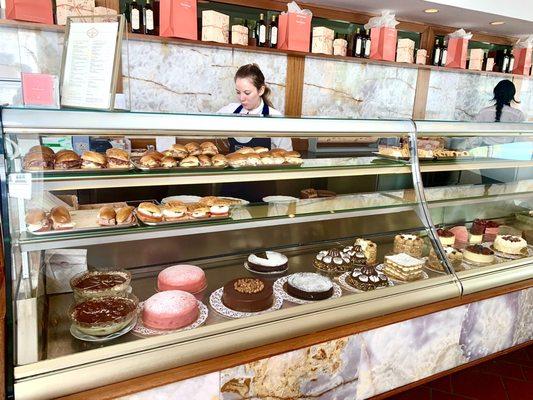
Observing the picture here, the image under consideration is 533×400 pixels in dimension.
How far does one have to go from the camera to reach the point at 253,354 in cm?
160

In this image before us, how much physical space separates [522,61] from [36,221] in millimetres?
7661

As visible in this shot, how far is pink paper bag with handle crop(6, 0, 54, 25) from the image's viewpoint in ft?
11.1

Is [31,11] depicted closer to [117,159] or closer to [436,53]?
[117,159]

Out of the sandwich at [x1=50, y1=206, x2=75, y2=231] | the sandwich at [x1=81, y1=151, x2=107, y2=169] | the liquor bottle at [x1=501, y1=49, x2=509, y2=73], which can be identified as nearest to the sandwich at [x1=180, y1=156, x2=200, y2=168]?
the sandwich at [x1=81, y1=151, x2=107, y2=169]

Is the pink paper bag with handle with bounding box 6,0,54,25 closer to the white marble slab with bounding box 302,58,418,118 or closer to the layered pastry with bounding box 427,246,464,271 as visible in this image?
the white marble slab with bounding box 302,58,418,118

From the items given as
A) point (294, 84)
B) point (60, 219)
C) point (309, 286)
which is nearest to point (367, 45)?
point (294, 84)

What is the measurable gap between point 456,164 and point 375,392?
1578 millimetres

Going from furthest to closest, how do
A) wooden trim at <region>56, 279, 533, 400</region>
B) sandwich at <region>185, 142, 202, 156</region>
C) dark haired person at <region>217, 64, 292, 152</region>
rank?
dark haired person at <region>217, 64, 292, 152</region>
sandwich at <region>185, 142, 202, 156</region>
wooden trim at <region>56, 279, 533, 400</region>

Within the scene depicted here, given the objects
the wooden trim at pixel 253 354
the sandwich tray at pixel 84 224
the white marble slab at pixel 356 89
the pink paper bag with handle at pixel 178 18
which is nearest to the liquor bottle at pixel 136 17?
the pink paper bag with handle at pixel 178 18

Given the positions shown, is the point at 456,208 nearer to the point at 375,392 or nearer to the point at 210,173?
the point at 375,392

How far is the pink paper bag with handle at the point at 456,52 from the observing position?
5.88 m

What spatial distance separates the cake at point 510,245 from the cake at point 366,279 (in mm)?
1081

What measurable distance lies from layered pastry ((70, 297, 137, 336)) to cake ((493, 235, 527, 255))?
238 cm

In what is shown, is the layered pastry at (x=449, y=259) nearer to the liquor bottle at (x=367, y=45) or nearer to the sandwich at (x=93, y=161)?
the sandwich at (x=93, y=161)
